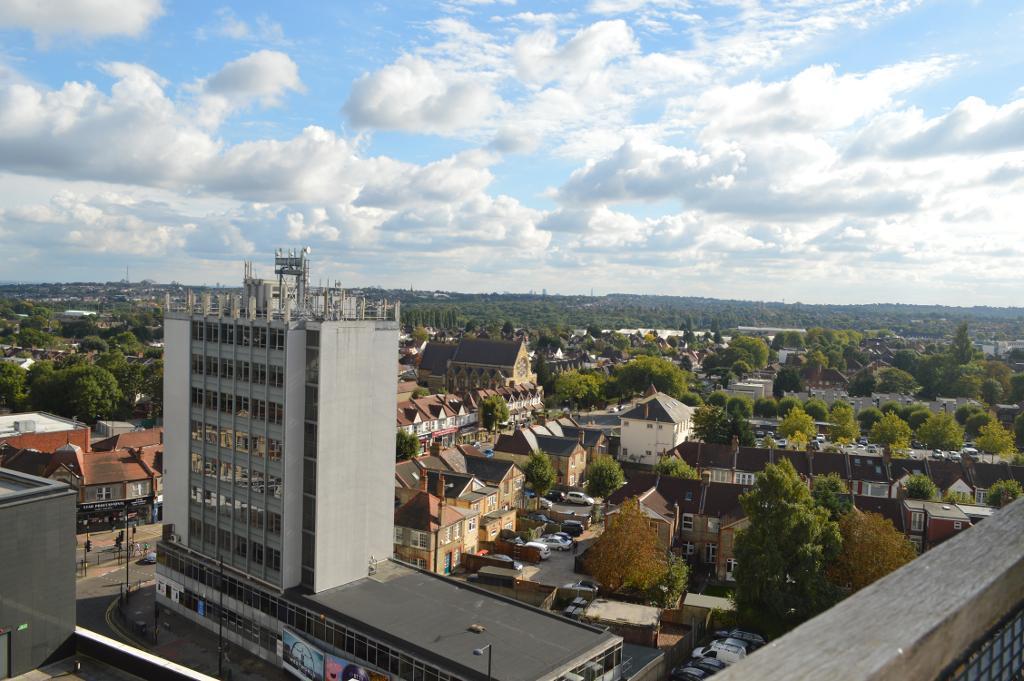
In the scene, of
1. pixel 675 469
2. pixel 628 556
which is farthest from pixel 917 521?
pixel 628 556

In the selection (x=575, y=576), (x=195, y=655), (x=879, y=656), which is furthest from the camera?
(x=575, y=576)

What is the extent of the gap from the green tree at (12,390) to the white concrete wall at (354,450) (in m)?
65.6

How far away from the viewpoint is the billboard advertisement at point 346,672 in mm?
25797

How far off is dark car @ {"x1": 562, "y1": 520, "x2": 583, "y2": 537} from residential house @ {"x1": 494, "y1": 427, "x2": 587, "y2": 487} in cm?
991

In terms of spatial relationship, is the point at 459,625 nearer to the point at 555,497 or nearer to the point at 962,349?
the point at 555,497

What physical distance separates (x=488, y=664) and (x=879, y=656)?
22285mm

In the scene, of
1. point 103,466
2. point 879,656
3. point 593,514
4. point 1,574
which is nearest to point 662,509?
point 593,514

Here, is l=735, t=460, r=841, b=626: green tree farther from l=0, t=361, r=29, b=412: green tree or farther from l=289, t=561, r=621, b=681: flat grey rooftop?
l=0, t=361, r=29, b=412: green tree

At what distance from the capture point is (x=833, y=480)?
48.2 meters

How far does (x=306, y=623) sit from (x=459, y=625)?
21.5 ft

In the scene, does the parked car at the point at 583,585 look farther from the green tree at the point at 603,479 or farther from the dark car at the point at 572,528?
the green tree at the point at 603,479

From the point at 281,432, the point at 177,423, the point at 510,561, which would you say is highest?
the point at 281,432

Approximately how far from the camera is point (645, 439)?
69938 millimetres

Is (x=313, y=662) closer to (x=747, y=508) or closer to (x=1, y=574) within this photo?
(x=1, y=574)
